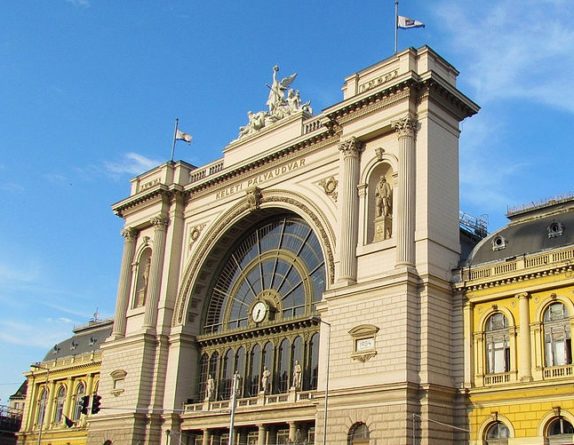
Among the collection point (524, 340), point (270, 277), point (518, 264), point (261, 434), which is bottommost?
point (261, 434)

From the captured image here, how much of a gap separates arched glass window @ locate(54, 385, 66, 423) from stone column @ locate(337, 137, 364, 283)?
133 ft

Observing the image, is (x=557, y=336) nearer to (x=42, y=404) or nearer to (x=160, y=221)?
(x=160, y=221)

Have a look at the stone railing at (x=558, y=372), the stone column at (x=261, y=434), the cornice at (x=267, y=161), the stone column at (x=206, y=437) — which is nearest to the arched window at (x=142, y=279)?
the cornice at (x=267, y=161)

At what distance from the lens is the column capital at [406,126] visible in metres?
45.5

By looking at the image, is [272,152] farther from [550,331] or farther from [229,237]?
[550,331]

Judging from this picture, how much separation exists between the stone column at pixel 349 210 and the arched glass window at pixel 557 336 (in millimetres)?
11054

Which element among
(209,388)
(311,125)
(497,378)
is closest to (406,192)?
(497,378)

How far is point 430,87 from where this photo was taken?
45.6 meters

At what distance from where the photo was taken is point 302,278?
2098 inches

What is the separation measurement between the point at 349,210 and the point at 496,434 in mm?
15085

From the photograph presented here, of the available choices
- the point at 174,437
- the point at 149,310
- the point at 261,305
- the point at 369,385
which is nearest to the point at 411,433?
the point at 369,385

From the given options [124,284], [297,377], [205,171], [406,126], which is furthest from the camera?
[124,284]

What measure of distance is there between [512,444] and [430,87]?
19709 mm

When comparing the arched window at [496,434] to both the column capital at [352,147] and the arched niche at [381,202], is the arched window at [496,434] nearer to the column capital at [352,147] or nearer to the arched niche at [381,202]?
the arched niche at [381,202]
